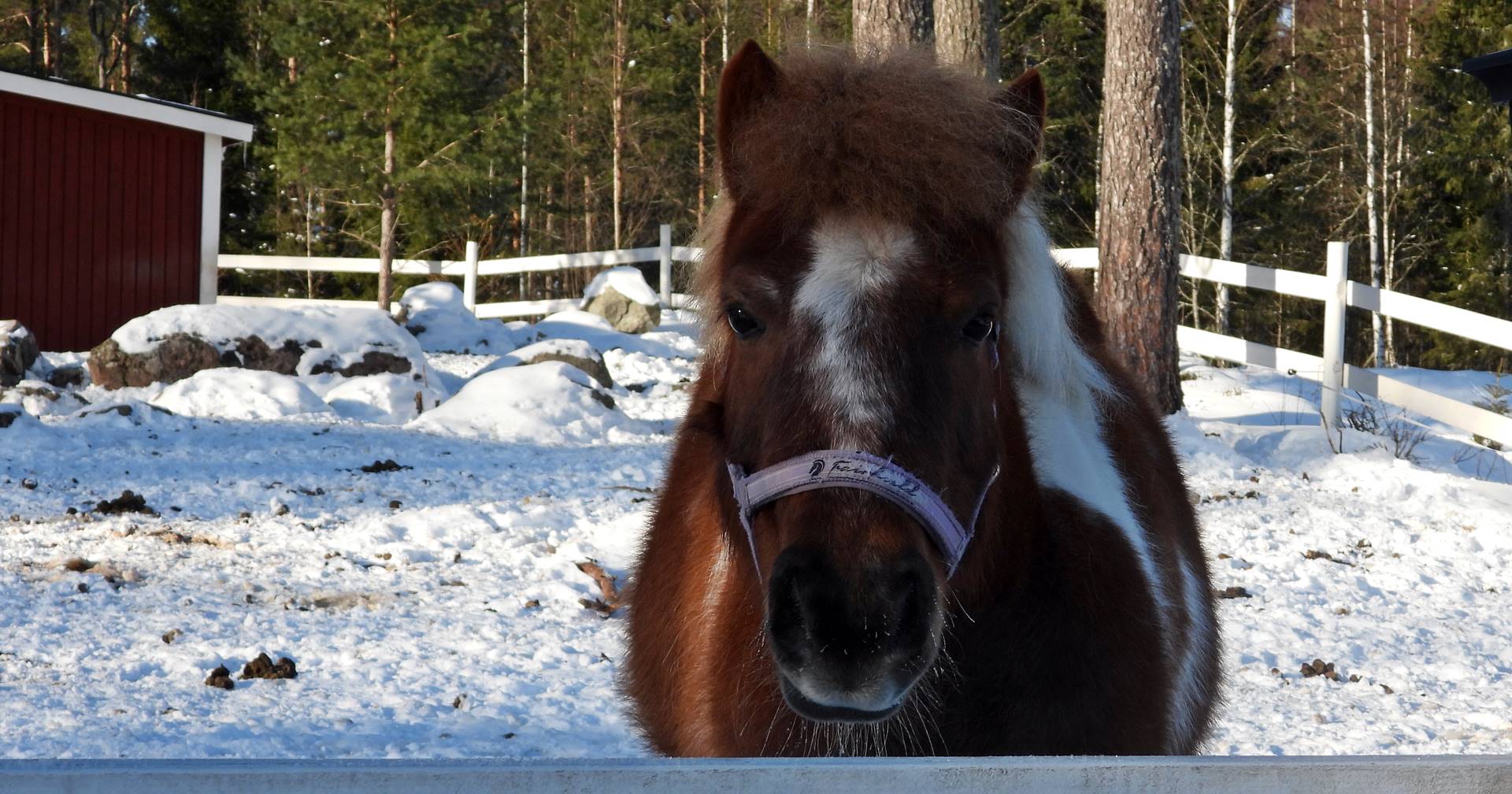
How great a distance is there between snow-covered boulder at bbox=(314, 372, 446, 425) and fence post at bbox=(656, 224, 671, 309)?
26.9ft

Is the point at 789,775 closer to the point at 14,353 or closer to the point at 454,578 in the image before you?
the point at 454,578

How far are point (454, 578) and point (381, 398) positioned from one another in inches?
190

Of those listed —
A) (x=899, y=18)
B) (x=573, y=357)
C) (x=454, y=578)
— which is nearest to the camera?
(x=454, y=578)

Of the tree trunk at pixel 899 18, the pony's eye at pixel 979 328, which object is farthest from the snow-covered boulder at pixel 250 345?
the pony's eye at pixel 979 328

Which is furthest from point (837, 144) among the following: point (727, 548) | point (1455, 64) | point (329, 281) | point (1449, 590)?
point (329, 281)

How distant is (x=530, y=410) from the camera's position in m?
8.80

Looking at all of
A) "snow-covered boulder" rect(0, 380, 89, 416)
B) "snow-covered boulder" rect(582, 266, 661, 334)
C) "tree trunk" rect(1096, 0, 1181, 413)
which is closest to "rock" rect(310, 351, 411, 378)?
"snow-covered boulder" rect(0, 380, 89, 416)

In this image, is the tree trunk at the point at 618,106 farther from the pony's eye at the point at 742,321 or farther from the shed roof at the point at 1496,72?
the pony's eye at the point at 742,321

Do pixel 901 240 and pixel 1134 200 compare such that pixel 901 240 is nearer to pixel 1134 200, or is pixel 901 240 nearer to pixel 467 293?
pixel 1134 200

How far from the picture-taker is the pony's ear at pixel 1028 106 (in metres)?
1.91

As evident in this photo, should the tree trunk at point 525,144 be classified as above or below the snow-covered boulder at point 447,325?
→ above

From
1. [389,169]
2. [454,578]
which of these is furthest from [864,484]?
[389,169]

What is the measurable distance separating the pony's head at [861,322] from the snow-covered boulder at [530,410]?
267 inches

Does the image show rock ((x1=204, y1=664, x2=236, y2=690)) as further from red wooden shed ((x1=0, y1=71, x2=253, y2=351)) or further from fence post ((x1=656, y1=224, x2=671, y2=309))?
fence post ((x1=656, y1=224, x2=671, y2=309))
